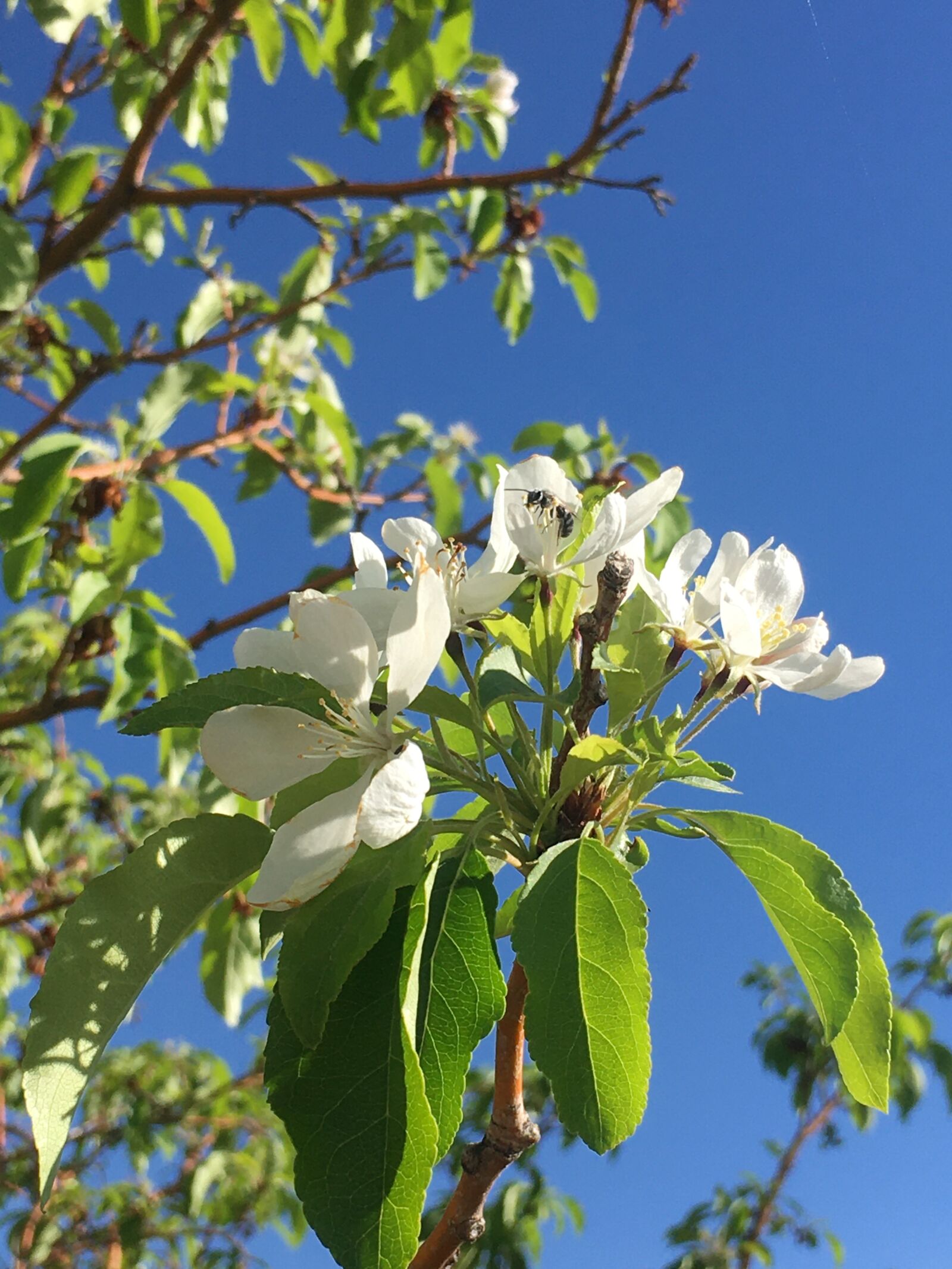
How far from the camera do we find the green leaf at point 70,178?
9.09 ft

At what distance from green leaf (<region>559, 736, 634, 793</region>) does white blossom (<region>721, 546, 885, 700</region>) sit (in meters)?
0.19

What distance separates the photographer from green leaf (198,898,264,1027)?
2189mm

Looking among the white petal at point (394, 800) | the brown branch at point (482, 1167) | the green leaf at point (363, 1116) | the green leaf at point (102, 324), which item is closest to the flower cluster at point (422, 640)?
the white petal at point (394, 800)

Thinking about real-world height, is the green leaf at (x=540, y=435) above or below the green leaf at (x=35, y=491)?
above

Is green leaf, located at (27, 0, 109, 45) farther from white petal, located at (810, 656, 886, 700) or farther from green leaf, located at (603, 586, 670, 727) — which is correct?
white petal, located at (810, 656, 886, 700)

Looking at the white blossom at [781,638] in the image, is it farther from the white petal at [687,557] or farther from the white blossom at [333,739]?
the white blossom at [333,739]

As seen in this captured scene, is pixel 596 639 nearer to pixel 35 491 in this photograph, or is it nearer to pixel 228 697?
pixel 228 697

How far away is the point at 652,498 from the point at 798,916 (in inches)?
15.4

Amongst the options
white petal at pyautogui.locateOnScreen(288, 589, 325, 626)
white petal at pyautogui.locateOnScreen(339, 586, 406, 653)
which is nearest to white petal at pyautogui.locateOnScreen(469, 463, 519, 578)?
white petal at pyautogui.locateOnScreen(339, 586, 406, 653)

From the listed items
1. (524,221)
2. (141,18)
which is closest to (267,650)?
(141,18)

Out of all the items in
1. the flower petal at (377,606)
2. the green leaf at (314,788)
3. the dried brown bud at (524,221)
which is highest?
the dried brown bud at (524,221)

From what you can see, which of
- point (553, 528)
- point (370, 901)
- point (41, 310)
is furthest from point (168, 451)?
point (370, 901)

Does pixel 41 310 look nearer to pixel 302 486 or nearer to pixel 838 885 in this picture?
pixel 302 486

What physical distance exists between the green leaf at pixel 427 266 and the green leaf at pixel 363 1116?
2345mm
